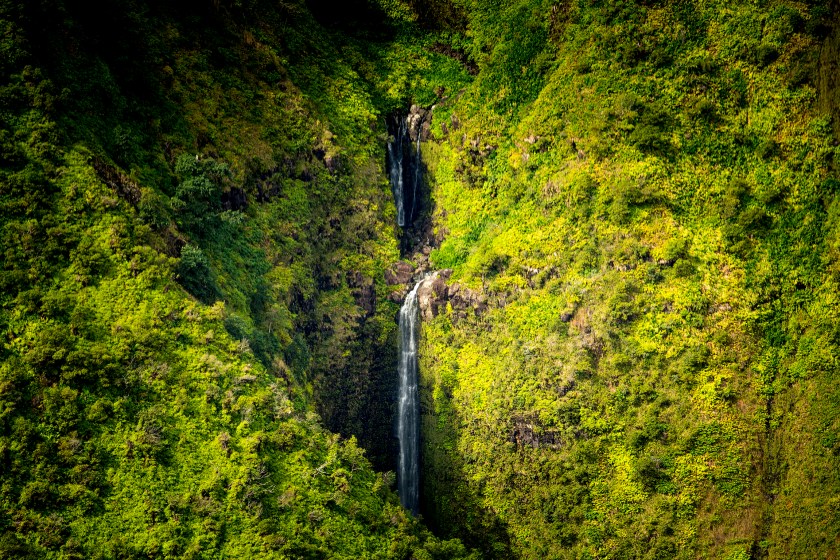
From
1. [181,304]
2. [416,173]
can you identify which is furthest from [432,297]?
[181,304]

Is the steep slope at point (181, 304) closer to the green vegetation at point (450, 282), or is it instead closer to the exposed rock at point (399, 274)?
the green vegetation at point (450, 282)

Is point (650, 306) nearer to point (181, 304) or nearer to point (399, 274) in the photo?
point (399, 274)

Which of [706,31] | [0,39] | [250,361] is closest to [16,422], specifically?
[250,361]

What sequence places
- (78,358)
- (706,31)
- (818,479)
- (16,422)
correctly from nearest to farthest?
(16,422), (78,358), (818,479), (706,31)

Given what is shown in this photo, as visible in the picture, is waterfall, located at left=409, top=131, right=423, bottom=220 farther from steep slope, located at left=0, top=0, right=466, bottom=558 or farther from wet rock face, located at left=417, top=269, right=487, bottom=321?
wet rock face, located at left=417, top=269, right=487, bottom=321

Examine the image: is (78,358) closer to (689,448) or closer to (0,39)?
(0,39)

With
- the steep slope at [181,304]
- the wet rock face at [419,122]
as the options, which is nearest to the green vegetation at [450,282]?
the steep slope at [181,304]
